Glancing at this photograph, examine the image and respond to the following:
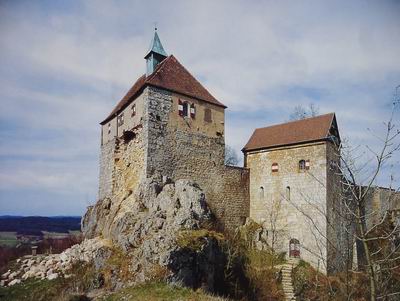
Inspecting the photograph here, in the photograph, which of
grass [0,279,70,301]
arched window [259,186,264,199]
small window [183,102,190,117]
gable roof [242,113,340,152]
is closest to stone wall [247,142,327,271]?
arched window [259,186,264,199]

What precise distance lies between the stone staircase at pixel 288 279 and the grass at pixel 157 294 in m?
7.80

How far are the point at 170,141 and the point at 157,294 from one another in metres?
9.91

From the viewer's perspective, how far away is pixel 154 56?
23938 millimetres

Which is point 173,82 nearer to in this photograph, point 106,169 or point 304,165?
point 106,169

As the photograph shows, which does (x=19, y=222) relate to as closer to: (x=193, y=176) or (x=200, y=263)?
(x=193, y=176)

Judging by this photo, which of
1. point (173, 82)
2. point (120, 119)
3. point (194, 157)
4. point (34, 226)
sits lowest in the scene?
point (34, 226)

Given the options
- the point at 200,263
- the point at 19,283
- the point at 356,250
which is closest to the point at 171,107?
the point at 200,263

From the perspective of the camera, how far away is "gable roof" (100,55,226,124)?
21.7 meters

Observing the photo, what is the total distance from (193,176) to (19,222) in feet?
141

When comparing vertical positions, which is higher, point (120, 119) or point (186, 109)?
point (186, 109)

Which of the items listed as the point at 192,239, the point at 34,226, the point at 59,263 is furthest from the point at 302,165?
the point at 34,226

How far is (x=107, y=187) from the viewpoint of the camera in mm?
24688

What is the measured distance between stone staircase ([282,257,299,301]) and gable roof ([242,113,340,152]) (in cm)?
802

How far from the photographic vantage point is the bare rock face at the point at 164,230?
629 inches
